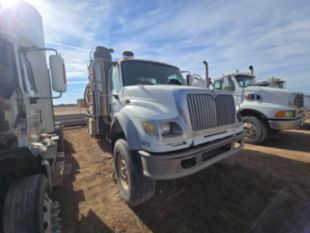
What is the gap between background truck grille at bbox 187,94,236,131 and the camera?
2432 millimetres

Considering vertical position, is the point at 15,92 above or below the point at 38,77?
below

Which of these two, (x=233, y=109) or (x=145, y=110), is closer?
(x=145, y=110)

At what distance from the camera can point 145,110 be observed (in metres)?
2.58

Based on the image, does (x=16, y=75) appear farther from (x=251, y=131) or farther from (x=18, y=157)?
(x=251, y=131)

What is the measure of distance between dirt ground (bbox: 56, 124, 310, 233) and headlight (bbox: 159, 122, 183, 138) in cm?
128

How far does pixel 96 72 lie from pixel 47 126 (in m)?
1.95

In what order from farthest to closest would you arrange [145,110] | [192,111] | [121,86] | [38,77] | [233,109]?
[38,77], [121,86], [233,109], [145,110], [192,111]

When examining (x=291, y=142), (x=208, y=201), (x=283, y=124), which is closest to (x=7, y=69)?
(x=208, y=201)

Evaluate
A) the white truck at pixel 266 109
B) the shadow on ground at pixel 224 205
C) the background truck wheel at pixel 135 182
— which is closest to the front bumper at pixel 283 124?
the white truck at pixel 266 109

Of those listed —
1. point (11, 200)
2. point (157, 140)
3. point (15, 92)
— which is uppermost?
point (15, 92)

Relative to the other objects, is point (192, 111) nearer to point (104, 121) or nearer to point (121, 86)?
point (121, 86)

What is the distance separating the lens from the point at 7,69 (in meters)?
2.05

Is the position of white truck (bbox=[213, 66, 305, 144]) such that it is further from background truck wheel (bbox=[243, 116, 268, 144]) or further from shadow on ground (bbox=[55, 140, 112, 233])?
shadow on ground (bbox=[55, 140, 112, 233])

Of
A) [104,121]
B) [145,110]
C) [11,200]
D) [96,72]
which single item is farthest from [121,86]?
[11,200]
